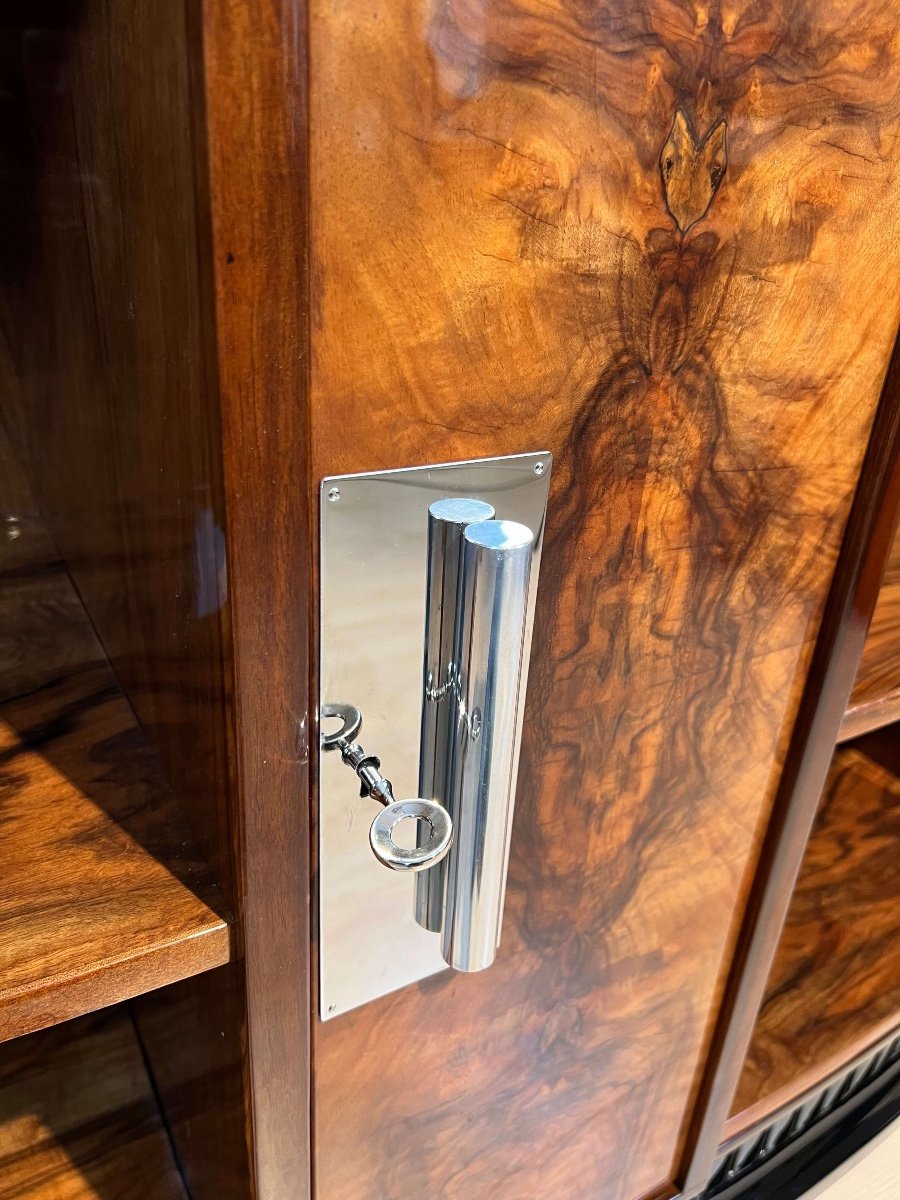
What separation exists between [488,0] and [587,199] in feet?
0.25

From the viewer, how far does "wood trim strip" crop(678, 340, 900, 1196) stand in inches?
20.1

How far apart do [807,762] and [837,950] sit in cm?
44

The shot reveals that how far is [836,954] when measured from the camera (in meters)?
0.93

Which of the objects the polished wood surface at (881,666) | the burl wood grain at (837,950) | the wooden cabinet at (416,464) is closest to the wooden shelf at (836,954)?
the burl wood grain at (837,950)

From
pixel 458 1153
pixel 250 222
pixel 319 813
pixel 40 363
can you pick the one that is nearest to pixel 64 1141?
pixel 458 1153

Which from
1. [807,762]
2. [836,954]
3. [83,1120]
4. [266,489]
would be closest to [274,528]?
[266,489]

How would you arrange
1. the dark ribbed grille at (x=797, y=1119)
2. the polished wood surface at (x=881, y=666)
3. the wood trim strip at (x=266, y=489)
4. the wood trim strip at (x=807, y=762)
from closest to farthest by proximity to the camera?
the wood trim strip at (x=266, y=489) → the wood trim strip at (x=807, y=762) → the polished wood surface at (x=881, y=666) → the dark ribbed grille at (x=797, y=1119)

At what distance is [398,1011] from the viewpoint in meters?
0.50

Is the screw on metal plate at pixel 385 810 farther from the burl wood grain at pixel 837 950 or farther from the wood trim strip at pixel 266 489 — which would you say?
the burl wood grain at pixel 837 950

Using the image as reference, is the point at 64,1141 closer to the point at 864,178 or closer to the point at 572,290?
the point at 572,290

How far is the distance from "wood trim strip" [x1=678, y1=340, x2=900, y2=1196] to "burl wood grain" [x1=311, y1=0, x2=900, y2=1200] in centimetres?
1

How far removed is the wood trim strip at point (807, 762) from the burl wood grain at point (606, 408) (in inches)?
0.5

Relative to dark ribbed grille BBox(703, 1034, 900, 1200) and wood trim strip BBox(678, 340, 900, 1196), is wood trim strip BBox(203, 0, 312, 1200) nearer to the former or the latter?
wood trim strip BBox(678, 340, 900, 1196)

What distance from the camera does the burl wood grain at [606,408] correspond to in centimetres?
32
